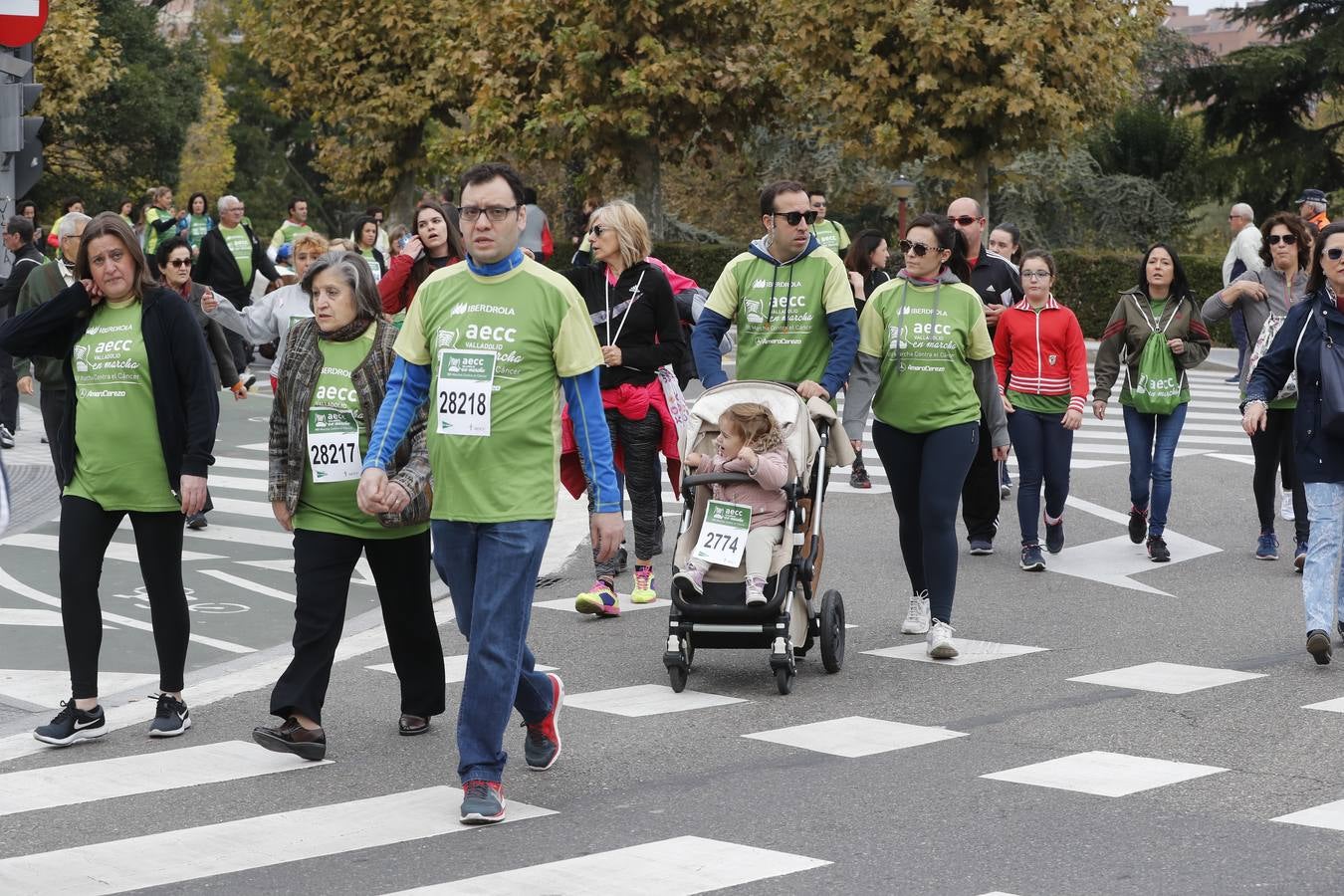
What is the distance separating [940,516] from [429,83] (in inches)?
1222

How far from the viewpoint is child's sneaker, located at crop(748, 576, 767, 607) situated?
7871 mm

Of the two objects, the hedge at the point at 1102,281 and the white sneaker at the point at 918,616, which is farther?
the hedge at the point at 1102,281

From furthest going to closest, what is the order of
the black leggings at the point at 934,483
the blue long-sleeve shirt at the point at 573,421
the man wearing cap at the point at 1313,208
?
the man wearing cap at the point at 1313,208, the black leggings at the point at 934,483, the blue long-sleeve shirt at the point at 573,421

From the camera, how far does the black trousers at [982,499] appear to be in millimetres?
11984

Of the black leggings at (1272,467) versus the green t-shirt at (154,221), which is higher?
the green t-shirt at (154,221)

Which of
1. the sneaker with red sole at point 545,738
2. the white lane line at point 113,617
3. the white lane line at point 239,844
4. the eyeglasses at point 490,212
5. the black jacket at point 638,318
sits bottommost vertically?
the white lane line at point 113,617

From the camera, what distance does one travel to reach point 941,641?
8672 millimetres

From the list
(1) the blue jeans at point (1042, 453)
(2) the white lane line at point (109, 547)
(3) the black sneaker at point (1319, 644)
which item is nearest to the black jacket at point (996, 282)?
(1) the blue jeans at point (1042, 453)

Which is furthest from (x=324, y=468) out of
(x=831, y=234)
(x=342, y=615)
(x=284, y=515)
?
(x=831, y=234)

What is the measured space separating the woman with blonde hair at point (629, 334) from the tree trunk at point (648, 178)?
2464 centimetres

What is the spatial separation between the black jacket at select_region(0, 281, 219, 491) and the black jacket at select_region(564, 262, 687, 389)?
9.53ft

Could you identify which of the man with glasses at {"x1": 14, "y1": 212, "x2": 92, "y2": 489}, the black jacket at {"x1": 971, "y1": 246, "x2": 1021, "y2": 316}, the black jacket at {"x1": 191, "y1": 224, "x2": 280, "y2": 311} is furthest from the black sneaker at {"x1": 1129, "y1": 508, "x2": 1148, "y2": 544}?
the black jacket at {"x1": 191, "y1": 224, "x2": 280, "y2": 311}

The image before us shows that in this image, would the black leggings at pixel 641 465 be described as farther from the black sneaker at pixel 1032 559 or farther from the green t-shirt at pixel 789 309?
the black sneaker at pixel 1032 559

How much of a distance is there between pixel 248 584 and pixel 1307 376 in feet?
18.5
